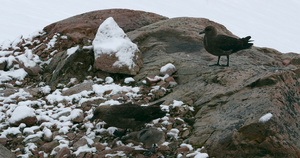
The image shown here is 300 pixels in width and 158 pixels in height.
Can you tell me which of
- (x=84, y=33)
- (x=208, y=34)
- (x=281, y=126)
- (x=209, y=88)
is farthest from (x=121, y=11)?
(x=281, y=126)

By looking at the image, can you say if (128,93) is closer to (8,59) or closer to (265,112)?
(265,112)

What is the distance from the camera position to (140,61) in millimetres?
8359

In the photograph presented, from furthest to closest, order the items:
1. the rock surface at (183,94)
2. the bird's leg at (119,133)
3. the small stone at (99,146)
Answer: the bird's leg at (119,133), the small stone at (99,146), the rock surface at (183,94)

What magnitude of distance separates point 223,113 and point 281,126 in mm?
1113

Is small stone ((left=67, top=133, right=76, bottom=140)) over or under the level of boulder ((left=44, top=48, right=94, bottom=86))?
under

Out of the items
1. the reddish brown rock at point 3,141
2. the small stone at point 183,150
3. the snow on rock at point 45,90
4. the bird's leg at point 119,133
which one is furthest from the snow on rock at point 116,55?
the small stone at point 183,150

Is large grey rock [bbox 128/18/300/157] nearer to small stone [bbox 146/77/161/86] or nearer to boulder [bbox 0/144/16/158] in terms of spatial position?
small stone [bbox 146/77/161/86]

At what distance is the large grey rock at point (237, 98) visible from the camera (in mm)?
4359

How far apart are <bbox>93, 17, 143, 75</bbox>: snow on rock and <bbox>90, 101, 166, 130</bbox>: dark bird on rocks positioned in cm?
246

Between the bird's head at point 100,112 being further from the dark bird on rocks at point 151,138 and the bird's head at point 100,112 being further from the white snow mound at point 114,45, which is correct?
the white snow mound at point 114,45

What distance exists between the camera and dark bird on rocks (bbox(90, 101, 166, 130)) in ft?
17.4

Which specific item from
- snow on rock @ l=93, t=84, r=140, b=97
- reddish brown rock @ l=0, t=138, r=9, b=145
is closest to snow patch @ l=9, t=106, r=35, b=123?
reddish brown rock @ l=0, t=138, r=9, b=145

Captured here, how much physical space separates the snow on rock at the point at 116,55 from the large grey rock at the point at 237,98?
1.10 ft

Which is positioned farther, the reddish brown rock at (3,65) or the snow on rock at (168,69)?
the reddish brown rock at (3,65)
